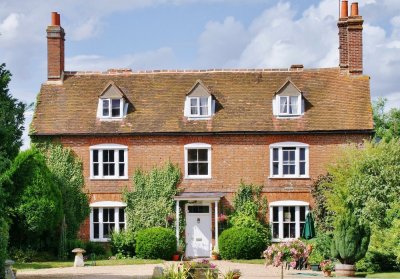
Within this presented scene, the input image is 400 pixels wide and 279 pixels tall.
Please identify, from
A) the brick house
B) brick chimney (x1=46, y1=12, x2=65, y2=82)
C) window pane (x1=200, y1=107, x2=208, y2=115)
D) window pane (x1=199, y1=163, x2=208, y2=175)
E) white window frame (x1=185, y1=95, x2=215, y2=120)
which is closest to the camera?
the brick house

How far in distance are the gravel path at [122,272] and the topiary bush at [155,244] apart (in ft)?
11.2

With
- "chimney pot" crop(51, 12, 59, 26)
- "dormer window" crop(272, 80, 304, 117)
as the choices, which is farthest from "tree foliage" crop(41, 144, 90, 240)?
"dormer window" crop(272, 80, 304, 117)

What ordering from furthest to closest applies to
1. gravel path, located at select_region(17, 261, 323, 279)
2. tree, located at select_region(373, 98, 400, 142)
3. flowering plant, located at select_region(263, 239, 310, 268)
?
tree, located at select_region(373, 98, 400, 142) → gravel path, located at select_region(17, 261, 323, 279) → flowering plant, located at select_region(263, 239, 310, 268)

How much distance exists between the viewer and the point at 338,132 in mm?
42156

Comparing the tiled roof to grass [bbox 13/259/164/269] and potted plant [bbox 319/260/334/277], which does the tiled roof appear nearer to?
grass [bbox 13/259/164/269]

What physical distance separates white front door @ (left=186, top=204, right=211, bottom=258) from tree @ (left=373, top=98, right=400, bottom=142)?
2799 centimetres

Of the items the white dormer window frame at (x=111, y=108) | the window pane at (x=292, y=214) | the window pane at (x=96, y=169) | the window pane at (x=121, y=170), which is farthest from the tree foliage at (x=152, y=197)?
the window pane at (x=292, y=214)

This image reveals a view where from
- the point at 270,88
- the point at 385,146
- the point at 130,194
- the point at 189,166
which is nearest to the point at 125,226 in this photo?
the point at 130,194

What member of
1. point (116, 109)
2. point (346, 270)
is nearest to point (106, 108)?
point (116, 109)

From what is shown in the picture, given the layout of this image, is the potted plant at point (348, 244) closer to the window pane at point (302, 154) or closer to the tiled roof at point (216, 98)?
the window pane at point (302, 154)

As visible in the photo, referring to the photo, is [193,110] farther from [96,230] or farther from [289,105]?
[96,230]

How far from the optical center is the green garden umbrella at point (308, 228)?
39.9 metres

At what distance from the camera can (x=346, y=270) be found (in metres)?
32.3

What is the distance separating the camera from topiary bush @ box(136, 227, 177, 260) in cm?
3991
